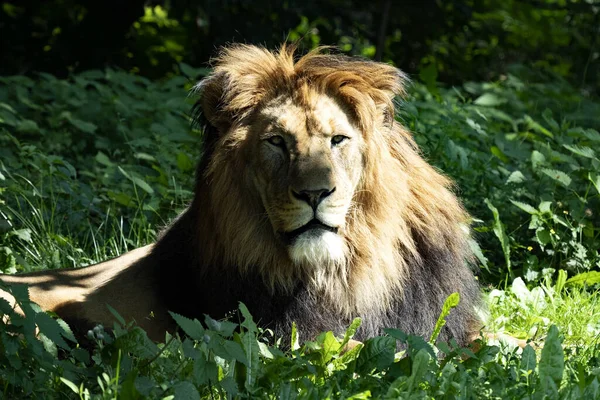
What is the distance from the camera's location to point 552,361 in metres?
2.64

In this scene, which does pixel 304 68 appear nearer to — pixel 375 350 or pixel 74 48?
pixel 375 350

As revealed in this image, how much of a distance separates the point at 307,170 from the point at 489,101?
3134mm

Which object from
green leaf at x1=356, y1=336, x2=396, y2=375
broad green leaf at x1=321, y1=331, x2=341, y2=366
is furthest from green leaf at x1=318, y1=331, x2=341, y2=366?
green leaf at x1=356, y1=336, x2=396, y2=375

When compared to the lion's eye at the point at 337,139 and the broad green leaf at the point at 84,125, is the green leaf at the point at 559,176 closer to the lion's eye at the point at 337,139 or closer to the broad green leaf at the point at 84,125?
the lion's eye at the point at 337,139

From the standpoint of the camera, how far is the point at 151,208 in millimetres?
4648

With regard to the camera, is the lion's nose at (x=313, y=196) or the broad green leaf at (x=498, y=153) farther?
the broad green leaf at (x=498, y=153)

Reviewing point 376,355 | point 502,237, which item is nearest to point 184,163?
point 502,237

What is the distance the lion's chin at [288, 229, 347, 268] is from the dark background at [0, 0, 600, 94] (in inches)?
157

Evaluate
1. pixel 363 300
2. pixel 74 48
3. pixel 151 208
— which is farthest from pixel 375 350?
pixel 74 48

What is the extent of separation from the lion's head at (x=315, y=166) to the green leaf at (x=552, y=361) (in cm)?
82

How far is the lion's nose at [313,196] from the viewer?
3078 millimetres

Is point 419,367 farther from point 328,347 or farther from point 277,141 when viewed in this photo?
point 277,141

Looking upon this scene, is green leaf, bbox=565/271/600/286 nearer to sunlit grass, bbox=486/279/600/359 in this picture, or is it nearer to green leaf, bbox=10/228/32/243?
sunlit grass, bbox=486/279/600/359

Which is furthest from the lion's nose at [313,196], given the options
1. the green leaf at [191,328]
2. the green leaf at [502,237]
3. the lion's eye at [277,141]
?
the green leaf at [502,237]
